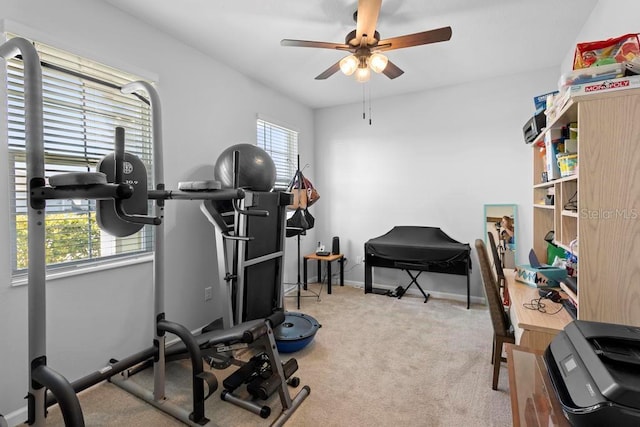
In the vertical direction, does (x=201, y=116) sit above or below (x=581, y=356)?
above

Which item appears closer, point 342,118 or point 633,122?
point 633,122

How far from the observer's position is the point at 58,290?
6.59 ft

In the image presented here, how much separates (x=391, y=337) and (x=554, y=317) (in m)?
1.49

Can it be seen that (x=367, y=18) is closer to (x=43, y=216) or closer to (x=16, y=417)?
(x=43, y=216)

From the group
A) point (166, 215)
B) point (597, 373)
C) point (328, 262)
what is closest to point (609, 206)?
point (597, 373)

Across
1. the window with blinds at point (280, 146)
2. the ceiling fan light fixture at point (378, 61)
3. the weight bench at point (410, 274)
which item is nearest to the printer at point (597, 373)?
the ceiling fan light fixture at point (378, 61)

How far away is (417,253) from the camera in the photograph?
3.79m

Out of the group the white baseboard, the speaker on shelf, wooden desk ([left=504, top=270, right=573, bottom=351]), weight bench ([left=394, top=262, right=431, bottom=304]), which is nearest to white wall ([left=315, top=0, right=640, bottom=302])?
weight bench ([left=394, top=262, right=431, bottom=304])

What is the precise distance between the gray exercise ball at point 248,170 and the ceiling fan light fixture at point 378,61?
1236 mm

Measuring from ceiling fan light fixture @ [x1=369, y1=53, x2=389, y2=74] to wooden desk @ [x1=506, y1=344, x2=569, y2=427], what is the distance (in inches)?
82.3

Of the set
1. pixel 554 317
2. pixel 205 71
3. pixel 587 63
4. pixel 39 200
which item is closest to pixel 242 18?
pixel 205 71

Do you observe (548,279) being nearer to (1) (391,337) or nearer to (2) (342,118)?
(1) (391,337)

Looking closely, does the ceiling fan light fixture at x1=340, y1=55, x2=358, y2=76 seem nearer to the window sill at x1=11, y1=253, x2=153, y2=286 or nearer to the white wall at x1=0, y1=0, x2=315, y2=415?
the white wall at x1=0, y1=0, x2=315, y2=415

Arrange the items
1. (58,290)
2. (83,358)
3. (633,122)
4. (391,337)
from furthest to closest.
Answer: (391,337) → (83,358) → (58,290) → (633,122)
